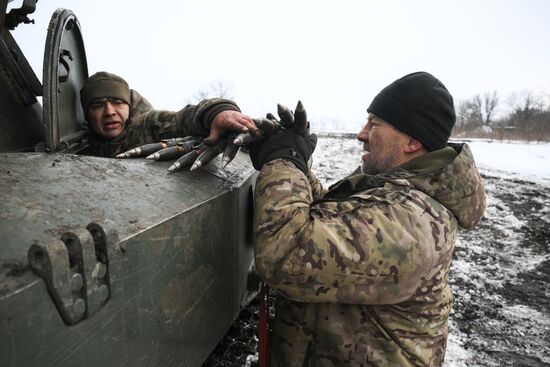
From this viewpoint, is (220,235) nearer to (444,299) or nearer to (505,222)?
(444,299)

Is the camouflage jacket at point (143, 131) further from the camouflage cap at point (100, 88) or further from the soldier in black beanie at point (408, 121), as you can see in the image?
the soldier in black beanie at point (408, 121)

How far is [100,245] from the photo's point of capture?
3.29 feet

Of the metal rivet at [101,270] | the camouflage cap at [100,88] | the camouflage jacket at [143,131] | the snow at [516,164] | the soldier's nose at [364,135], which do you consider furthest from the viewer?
the snow at [516,164]

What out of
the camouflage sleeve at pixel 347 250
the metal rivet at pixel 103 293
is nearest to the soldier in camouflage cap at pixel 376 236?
the camouflage sleeve at pixel 347 250

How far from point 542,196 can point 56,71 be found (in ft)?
31.7

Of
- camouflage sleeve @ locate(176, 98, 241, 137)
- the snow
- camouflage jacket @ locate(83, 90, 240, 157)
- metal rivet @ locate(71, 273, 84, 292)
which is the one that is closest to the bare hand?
camouflage sleeve @ locate(176, 98, 241, 137)

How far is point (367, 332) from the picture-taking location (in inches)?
63.8

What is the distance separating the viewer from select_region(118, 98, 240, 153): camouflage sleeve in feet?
6.73

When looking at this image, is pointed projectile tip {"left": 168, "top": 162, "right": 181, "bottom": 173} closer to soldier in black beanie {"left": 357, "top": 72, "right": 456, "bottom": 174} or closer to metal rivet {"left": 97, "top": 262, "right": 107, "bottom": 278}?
metal rivet {"left": 97, "top": 262, "right": 107, "bottom": 278}

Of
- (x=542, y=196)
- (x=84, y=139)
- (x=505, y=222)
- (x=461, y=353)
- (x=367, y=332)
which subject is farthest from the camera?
(x=542, y=196)

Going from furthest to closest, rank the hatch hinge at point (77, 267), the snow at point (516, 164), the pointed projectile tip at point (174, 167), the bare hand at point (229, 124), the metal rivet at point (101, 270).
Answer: the snow at point (516, 164), the bare hand at point (229, 124), the pointed projectile tip at point (174, 167), the metal rivet at point (101, 270), the hatch hinge at point (77, 267)

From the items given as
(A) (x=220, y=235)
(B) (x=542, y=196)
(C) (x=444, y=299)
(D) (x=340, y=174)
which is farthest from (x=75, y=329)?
(B) (x=542, y=196)

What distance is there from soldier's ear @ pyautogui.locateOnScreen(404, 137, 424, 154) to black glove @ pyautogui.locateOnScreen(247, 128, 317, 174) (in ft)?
1.57

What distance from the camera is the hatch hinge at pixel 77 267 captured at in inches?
33.5
